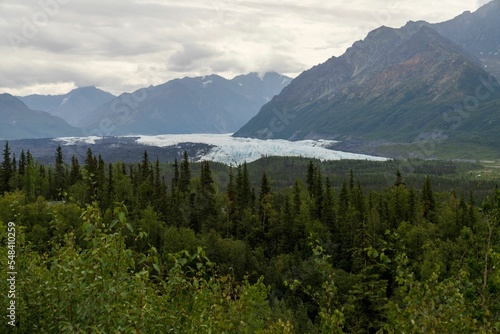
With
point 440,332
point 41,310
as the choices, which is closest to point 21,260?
point 41,310

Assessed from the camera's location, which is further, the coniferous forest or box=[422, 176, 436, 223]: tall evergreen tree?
box=[422, 176, 436, 223]: tall evergreen tree

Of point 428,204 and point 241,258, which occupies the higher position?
point 428,204

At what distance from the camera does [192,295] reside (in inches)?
474

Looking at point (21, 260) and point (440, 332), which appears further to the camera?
point (21, 260)

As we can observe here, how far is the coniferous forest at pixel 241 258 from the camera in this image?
11000mm

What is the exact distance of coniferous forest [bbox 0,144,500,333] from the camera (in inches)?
433

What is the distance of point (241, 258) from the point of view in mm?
96500

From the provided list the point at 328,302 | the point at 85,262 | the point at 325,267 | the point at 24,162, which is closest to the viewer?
the point at 85,262

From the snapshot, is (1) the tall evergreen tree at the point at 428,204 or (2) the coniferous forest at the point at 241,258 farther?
(1) the tall evergreen tree at the point at 428,204

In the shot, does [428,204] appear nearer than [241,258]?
No

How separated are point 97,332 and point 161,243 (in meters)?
102

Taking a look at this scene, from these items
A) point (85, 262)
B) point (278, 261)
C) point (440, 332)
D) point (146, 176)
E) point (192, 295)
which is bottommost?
point (278, 261)

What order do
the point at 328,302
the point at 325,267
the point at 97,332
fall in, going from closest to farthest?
the point at 97,332, the point at 328,302, the point at 325,267

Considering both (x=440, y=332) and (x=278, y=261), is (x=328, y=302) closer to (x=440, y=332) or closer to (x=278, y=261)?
(x=440, y=332)
